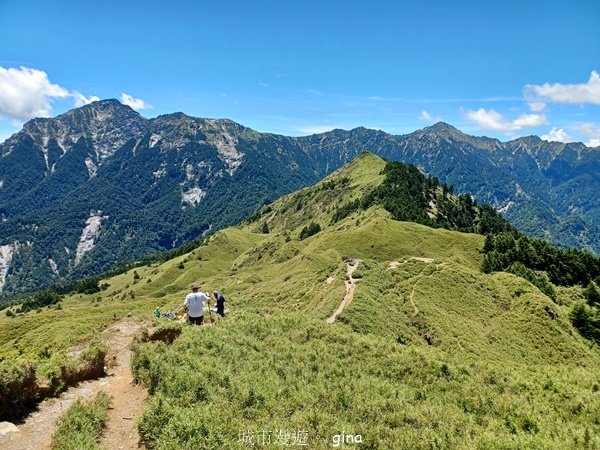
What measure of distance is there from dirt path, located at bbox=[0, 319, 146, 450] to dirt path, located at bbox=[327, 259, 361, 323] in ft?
81.4

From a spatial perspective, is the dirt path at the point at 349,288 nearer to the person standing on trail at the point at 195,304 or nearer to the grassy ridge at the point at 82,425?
the person standing on trail at the point at 195,304

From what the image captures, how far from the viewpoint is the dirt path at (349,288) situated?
150 ft

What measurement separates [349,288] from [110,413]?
3981 centimetres

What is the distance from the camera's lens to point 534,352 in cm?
4697

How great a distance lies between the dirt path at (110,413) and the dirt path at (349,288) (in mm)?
24808

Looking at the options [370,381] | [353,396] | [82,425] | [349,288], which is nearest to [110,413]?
[82,425]

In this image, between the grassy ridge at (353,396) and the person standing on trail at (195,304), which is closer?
the grassy ridge at (353,396)

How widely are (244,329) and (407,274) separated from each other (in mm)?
36718

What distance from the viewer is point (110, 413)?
18.3 m

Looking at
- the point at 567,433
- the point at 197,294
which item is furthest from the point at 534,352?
the point at 197,294

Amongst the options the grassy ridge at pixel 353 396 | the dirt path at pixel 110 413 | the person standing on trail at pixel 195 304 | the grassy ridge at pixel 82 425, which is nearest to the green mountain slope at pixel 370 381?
the grassy ridge at pixel 353 396

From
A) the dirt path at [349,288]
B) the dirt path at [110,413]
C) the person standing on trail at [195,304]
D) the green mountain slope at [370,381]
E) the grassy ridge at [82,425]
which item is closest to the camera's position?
the grassy ridge at [82,425]

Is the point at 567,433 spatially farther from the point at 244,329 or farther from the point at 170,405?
the point at 244,329

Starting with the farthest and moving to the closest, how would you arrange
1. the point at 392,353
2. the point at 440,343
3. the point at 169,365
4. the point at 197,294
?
the point at 440,343, the point at 197,294, the point at 392,353, the point at 169,365
